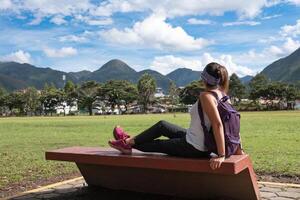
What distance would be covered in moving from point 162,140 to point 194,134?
53 cm

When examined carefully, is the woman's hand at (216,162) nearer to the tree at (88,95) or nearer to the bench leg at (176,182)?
the bench leg at (176,182)

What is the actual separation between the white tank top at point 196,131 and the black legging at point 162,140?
5.7 inches

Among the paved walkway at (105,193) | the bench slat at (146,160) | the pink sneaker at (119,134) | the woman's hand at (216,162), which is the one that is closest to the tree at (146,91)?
the paved walkway at (105,193)

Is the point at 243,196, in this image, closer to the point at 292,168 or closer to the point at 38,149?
the point at 292,168

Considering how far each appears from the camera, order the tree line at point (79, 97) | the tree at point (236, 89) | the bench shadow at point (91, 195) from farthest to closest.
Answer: the tree at point (236, 89) < the tree line at point (79, 97) < the bench shadow at point (91, 195)

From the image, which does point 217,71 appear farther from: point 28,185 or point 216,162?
point 28,185

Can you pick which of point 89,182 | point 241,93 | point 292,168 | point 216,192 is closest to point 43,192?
point 89,182

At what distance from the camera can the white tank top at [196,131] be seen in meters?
4.95

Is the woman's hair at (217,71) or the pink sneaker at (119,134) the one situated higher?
the woman's hair at (217,71)

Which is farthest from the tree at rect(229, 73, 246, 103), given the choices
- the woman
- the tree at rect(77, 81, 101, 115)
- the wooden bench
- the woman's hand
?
the woman's hand

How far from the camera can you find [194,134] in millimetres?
5031

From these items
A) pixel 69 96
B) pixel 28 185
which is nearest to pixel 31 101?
pixel 69 96

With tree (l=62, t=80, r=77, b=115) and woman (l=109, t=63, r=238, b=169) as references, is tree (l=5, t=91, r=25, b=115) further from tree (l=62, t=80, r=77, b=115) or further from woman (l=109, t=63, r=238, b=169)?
woman (l=109, t=63, r=238, b=169)

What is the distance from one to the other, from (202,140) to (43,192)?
116 inches
